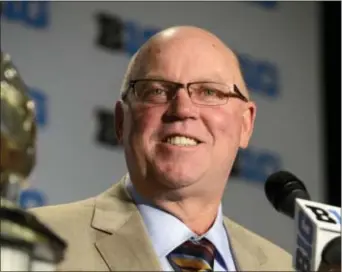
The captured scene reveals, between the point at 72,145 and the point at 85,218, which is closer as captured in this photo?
the point at 85,218

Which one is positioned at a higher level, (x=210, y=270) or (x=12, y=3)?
(x=12, y=3)

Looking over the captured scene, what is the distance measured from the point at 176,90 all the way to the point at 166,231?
19 centimetres

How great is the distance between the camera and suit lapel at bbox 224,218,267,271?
1.18 metres

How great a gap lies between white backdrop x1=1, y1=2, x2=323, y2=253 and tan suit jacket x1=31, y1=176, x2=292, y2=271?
0.38m

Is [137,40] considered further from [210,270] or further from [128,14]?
[210,270]

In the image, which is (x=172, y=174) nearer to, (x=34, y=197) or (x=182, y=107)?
(x=182, y=107)

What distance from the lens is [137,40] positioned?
6.10 ft

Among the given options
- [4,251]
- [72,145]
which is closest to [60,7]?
[72,145]

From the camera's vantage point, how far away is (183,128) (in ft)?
3.75

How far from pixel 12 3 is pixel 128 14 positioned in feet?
0.88

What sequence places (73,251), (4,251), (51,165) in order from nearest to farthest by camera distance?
1. (4,251)
2. (73,251)
3. (51,165)

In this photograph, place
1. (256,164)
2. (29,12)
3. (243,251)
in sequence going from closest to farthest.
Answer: (243,251) → (29,12) → (256,164)

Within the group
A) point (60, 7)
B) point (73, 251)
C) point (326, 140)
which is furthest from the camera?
Result: point (326, 140)

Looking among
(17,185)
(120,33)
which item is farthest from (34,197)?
(17,185)
